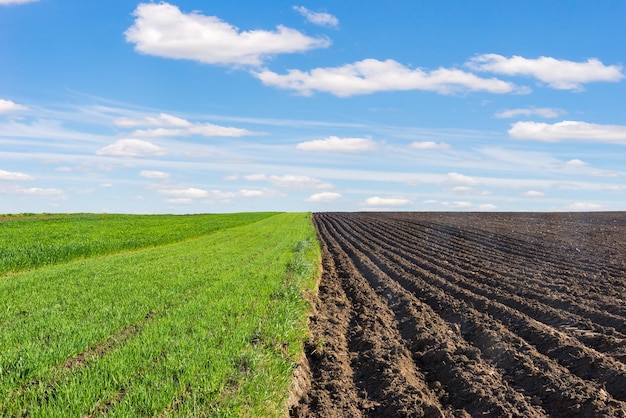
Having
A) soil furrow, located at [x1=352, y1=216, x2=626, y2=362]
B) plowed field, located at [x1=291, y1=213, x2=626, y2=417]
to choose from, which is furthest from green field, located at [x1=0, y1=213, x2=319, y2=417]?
soil furrow, located at [x1=352, y1=216, x2=626, y2=362]

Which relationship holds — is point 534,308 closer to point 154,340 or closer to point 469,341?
point 469,341

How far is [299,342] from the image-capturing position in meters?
9.64

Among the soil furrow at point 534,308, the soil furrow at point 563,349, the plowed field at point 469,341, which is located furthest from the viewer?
the soil furrow at point 534,308

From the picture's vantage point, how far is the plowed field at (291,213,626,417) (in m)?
7.31

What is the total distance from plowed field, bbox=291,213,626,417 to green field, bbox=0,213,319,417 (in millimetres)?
740

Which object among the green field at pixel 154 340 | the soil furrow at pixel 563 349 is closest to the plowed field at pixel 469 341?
the soil furrow at pixel 563 349

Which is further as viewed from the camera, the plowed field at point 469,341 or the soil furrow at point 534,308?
the soil furrow at point 534,308

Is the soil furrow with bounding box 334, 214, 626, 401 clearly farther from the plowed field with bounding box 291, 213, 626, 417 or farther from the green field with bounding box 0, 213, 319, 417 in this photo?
the green field with bounding box 0, 213, 319, 417

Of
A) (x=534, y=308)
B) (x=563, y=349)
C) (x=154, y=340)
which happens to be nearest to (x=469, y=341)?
(x=563, y=349)

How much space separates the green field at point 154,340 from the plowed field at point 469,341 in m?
0.74

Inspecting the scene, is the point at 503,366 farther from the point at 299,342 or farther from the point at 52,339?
the point at 52,339

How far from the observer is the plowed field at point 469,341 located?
7312mm

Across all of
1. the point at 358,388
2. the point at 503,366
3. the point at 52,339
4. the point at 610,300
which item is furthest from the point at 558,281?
the point at 52,339

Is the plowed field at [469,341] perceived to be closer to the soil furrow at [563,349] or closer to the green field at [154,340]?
the soil furrow at [563,349]
